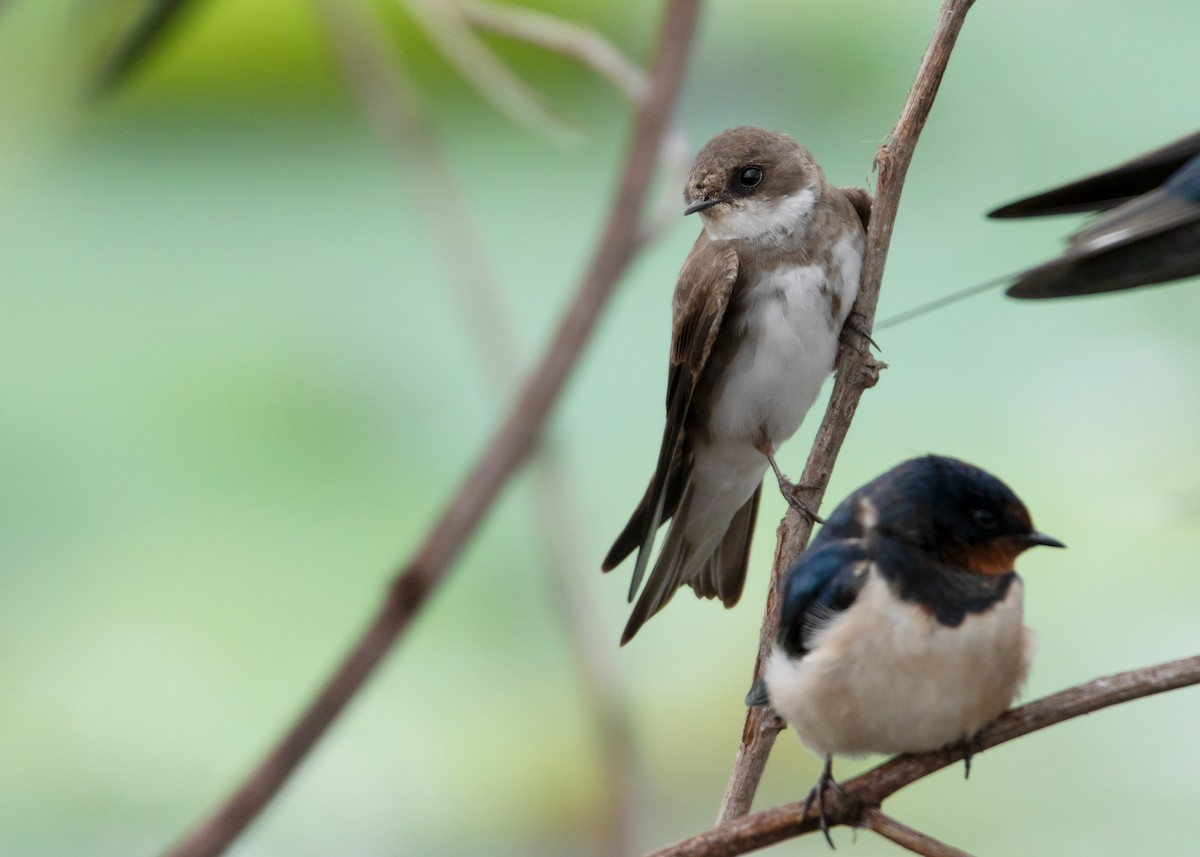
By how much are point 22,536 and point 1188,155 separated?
213 centimetres

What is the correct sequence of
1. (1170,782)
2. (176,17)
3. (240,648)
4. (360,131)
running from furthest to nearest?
(360,131)
(240,648)
(1170,782)
(176,17)

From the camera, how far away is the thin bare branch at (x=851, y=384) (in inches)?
28.7

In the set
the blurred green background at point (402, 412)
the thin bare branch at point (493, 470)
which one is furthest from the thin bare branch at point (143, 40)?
the blurred green background at point (402, 412)

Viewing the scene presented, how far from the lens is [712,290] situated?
1.22m

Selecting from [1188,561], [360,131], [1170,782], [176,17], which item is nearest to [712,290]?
[176,17]

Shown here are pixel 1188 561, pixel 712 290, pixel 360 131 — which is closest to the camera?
pixel 712 290

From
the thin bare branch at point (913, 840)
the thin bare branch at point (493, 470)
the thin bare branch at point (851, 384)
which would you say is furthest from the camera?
the thin bare branch at point (851, 384)

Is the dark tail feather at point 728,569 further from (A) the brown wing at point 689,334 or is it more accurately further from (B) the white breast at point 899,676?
(B) the white breast at point 899,676

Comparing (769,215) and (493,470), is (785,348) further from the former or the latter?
(493,470)

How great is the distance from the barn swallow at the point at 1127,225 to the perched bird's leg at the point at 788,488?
0.21m

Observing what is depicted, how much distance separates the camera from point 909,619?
28.2 inches

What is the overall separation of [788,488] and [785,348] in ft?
0.83

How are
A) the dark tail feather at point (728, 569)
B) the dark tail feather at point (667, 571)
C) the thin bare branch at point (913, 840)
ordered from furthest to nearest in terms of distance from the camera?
the dark tail feather at point (728, 569) → the dark tail feather at point (667, 571) → the thin bare branch at point (913, 840)

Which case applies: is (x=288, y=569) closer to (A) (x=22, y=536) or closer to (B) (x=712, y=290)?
(A) (x=22, y=536)
